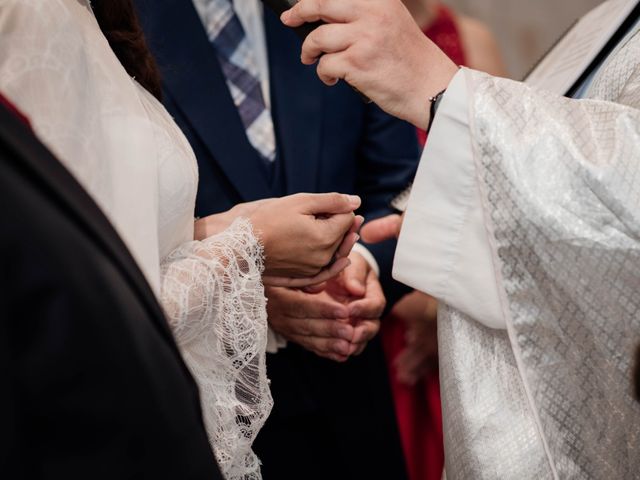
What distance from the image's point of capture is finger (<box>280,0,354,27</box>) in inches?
41.7

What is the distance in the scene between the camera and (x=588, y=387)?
1.05m

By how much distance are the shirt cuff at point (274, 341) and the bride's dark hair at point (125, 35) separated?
453mm

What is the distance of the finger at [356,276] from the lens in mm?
1397

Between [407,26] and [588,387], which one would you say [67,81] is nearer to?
[407,26]

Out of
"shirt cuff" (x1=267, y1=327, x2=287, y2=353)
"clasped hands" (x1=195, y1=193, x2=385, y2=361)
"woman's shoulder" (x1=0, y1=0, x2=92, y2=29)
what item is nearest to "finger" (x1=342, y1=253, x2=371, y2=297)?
"clasped hands" (x1=195, y1=193, x2=385, y2=361)

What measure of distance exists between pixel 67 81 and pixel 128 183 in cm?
12

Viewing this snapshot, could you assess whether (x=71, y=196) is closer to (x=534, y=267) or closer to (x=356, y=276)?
(x=534, y=267)

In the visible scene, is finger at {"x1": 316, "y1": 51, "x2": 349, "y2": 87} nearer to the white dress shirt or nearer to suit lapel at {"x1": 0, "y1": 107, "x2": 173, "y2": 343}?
the white dress shirt

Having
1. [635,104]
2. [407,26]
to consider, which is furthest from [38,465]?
[635,104]

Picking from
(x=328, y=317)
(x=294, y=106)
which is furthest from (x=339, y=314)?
(x=294, y=106)

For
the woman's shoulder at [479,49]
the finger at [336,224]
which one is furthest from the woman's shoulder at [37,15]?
the woman's shoulder at [479,49]

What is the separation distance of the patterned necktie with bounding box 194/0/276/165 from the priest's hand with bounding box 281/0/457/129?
334 millimetres

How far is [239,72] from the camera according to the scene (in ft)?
4.75

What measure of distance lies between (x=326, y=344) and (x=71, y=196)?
2.76ft
